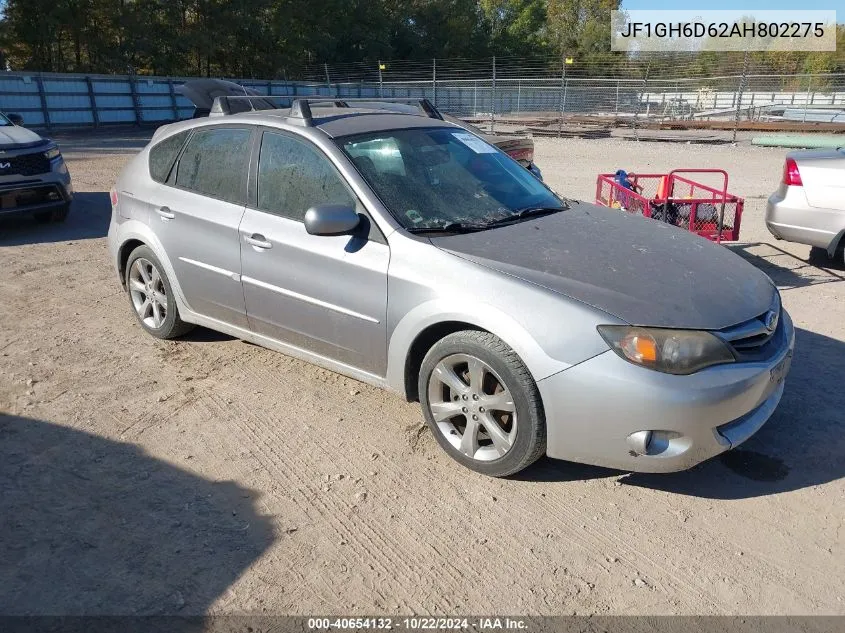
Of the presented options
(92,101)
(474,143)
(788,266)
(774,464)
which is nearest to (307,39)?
(92,101)

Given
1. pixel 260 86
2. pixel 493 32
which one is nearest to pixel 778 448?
pixel 260 86

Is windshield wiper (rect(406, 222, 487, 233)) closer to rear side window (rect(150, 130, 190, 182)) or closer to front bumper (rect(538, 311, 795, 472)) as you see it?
front bumper (rect(538, 311, 795, 472))

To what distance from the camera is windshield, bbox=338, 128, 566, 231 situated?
3770 millimetres

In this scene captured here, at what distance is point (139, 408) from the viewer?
4090mm

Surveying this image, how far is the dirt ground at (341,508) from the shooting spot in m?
2.67

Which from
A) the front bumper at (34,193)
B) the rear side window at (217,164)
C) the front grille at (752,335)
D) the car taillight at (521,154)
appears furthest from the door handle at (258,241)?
the front bumper at (34,193)

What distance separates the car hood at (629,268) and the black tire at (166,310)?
2281 mm

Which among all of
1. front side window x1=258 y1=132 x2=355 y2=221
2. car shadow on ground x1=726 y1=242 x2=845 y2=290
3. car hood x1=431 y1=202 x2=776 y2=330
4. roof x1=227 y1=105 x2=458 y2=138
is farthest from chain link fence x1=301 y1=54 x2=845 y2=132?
front side window x1=258 y1=132 x2=355 y2=221

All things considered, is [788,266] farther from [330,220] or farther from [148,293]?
[148,293]

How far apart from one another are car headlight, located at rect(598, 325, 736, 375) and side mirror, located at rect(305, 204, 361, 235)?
4.56 feet

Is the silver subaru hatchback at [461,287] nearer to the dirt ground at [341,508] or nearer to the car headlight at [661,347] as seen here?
the car headlight at [661,347]

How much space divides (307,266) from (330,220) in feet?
1.38

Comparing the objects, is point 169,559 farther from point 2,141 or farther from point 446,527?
point 2,141

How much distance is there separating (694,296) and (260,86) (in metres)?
30.9
